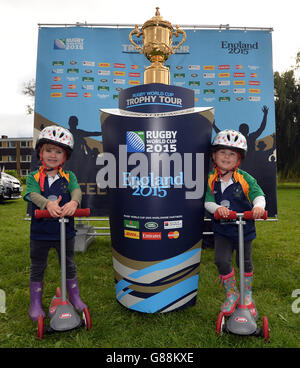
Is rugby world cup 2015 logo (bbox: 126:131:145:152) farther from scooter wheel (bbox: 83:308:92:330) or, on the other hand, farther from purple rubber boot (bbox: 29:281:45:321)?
purple rubber boot (bbox: 29:281:45:321)

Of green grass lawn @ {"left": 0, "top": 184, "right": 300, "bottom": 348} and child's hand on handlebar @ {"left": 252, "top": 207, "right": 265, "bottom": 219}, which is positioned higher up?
child's hand on handlebar @ {"left": 252, "top": 207, "right": 265, "bottom": 219}

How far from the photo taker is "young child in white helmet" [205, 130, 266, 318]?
2818 mm

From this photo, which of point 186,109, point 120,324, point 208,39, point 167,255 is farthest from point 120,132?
point 208,39

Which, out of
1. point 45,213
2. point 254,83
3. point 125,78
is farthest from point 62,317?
point 254,83

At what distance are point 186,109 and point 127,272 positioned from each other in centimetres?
170

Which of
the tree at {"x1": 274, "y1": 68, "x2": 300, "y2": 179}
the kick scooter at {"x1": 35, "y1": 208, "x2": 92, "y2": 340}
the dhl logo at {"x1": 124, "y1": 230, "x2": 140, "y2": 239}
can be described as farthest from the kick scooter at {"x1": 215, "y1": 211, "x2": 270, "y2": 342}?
the tree at {"x1": 274, "y1": 68, "x2": 300, "y2": 179}

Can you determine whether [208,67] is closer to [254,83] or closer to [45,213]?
[254,83]

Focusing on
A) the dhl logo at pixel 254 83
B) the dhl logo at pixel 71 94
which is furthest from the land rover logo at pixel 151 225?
the dhl logo at pixel 254 83

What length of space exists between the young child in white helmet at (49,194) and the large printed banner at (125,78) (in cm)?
166

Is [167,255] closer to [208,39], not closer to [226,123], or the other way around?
[226,123]

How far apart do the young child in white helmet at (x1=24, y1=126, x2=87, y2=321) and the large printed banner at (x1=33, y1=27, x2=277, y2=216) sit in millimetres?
1659

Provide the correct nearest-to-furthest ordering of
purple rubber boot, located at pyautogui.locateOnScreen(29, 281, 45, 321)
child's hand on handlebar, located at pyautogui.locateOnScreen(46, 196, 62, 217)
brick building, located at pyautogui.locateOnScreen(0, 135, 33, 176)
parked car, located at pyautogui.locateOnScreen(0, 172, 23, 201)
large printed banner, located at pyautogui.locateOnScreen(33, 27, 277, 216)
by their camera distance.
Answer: child's hand on handlebar, located at pyautogui.locateOnScreen(46, 196, 62, 217) → purple rubber boot, located at pyautogui.locateOnScreen(29, 281, 45, 321) → large printed banner, located at pyautogui.locateOnScreen(33, 27, 277, 216) → parked car, located at pyautogui.locateOnScreen(0, 172, 23, 201) → brick building, located at pyautogui.locateOnScreen(0, 135, 33, 176)

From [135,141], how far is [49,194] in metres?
1.02

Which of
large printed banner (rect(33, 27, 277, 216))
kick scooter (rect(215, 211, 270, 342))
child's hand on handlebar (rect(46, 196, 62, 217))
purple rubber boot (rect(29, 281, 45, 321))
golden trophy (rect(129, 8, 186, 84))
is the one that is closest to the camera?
kick scooter (rect(215, 211, 270, 342))
